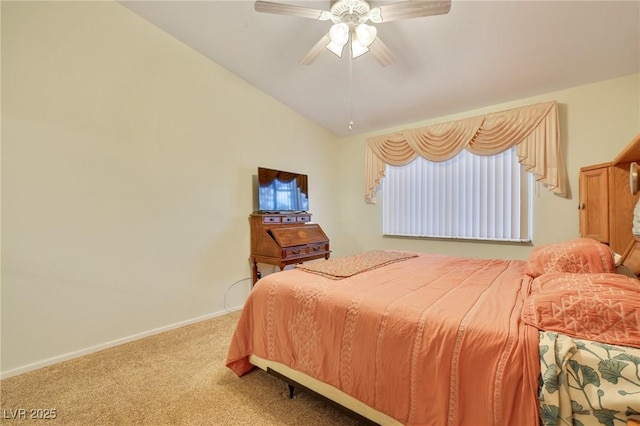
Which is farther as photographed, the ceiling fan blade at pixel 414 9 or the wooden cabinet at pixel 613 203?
the wooden cabinet at pixel 613 203

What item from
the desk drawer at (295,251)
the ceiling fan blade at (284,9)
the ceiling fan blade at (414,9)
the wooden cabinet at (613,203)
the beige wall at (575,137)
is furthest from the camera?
the desk drawer at (295,251)

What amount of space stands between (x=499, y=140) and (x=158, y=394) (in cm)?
382

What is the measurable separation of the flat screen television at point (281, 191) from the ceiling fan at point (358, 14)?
1.53 metres

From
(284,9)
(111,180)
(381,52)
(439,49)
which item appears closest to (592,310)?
(381,52)

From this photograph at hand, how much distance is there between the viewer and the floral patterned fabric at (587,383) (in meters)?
0.80

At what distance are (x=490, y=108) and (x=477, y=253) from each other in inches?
68.3

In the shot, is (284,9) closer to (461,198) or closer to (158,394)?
(158,394)

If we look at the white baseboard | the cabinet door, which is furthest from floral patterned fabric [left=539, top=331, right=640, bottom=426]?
the white baseboard

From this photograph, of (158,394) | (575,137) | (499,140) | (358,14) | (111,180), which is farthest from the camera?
(499,140)

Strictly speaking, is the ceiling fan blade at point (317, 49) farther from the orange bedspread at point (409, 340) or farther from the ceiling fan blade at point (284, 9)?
the orange bedspread at point (409, 340)

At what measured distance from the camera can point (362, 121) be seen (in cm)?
385

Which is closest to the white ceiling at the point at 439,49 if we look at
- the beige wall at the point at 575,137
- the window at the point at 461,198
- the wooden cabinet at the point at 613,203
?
the beige wall at the point at 575,137

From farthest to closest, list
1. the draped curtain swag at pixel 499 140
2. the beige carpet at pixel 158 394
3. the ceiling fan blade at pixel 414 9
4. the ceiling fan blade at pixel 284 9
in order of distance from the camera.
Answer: the draped curtain swag at pixel 499 140 → the ceiling fan blade at pixel 284 9 → the ceiling fan blade at pixel 414 9 → the beige carpet at pixel 158 394

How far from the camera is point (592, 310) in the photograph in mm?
941
